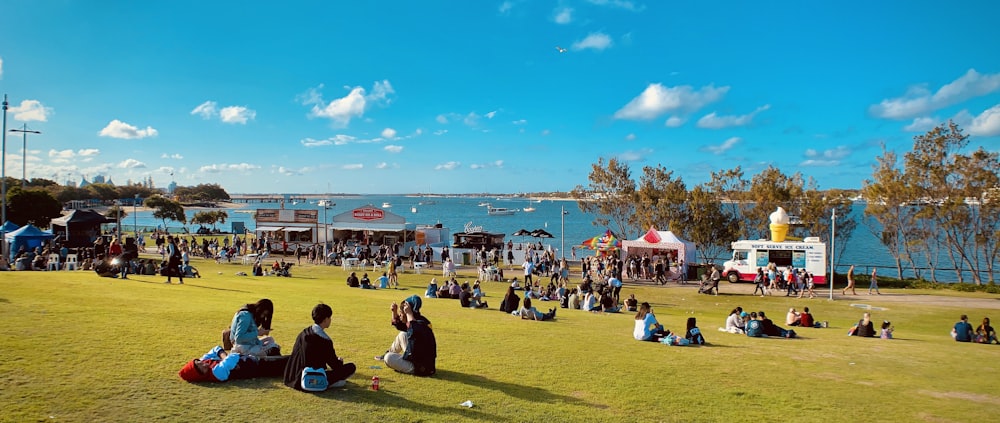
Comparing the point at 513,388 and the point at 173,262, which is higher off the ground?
the point at 173,262

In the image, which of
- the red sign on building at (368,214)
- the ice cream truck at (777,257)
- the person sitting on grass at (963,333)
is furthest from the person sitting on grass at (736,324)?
the red sign on building at (368,214)

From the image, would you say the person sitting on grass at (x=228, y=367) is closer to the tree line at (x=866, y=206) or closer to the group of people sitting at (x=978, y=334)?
the group of people sitting at (x=978, y=334)

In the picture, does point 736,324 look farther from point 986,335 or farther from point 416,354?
point 416,354

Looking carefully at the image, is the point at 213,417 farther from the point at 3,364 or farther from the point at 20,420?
the point at 3,364

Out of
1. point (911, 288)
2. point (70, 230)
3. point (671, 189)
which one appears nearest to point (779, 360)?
point (911, 288)

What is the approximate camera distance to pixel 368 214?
140 ft

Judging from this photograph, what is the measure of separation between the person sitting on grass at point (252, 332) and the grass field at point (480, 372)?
0.53 meters

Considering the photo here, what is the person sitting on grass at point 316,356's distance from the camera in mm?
7129

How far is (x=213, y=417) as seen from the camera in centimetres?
616

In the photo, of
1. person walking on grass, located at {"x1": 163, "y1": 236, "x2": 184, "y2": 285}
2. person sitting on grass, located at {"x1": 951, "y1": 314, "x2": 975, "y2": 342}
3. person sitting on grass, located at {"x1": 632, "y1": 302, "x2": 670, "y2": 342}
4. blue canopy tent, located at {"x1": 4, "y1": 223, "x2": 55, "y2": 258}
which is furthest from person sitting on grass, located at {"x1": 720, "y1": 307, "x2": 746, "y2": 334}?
blue canopy tent, located at {"x1": 4, "y1": 223, "x2": 55, "y2": 258}

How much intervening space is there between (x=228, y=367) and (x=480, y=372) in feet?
11.3

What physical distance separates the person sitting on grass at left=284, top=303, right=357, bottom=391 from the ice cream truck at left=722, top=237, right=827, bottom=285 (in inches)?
1039

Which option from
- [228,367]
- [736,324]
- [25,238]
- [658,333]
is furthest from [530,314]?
[25,238]

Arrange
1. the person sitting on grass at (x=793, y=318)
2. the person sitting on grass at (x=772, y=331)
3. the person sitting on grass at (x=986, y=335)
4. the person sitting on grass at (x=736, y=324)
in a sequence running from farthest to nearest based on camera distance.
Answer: the person sitting on grass at (x=793, y=318) < the person sitting on grass at (x=986, y=335) < the person sitting on grass at (x=736, y=324) < the person sitting on grass at (x=772, y=331)
